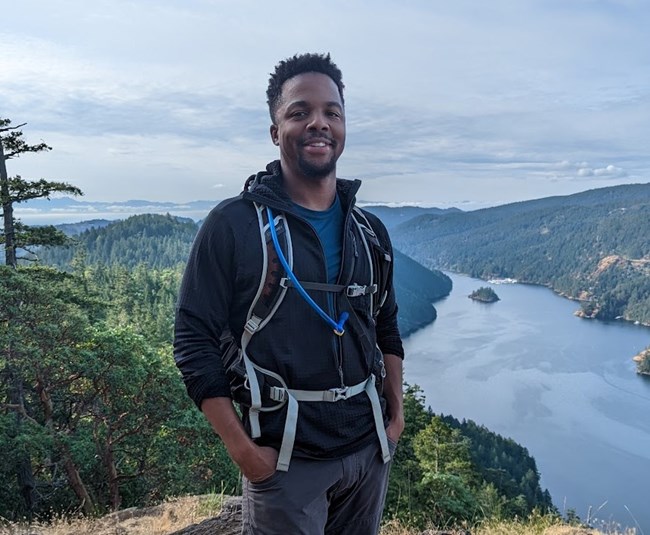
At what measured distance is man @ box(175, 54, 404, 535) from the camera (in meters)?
1.43

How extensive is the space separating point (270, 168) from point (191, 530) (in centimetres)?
230

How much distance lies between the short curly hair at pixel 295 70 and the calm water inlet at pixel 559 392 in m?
29.4

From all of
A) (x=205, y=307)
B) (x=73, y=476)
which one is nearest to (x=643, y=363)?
(x=73, y=476)

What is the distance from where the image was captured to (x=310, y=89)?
5.23 ft

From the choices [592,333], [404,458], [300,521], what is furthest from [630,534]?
[592,333]

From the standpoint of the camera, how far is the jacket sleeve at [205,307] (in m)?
1.43

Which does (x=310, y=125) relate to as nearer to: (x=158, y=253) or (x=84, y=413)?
(x=84, y=413)

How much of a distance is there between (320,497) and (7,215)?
13.1 m

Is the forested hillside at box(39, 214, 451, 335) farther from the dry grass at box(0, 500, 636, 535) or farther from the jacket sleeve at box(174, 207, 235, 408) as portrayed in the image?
the jacket sleeve at box(174, 207, 235, 408)

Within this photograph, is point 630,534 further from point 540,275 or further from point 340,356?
point 540,275

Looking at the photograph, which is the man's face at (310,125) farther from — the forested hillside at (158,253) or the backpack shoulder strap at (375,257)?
the forested hillside at (158,253)

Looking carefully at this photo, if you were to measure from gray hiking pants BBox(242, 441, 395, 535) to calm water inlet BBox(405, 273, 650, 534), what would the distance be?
28.8 meters

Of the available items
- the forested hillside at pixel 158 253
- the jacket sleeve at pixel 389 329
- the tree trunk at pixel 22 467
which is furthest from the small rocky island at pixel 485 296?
the jacket sleeve at pixel 389 329

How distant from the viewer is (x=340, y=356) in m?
1.54
